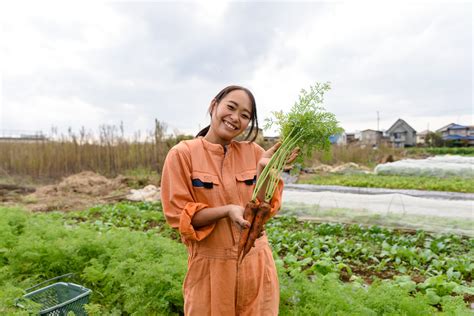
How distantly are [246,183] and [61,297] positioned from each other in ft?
8.31

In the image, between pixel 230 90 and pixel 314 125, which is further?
pixel 314 125

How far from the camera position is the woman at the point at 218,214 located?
5.41 ft

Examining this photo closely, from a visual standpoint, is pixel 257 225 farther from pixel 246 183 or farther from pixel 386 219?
pixel 386 219

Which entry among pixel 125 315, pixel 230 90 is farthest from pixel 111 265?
pixel 230 90

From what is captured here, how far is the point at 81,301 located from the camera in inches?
115

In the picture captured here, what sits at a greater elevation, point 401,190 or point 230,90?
point 230,90

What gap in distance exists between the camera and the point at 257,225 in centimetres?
170

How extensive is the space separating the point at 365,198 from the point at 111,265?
581 cm

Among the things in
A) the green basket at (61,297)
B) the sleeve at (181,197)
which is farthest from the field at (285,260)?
the sleeve at (181,197)

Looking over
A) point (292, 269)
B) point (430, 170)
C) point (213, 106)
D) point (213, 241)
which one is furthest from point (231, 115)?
point (430, 170)

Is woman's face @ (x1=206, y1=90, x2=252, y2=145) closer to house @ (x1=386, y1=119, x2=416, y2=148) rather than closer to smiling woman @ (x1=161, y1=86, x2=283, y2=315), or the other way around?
smiling woman @ (x1=161, y1=86, x2=283, y2=315)

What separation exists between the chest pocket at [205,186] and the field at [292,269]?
136cm

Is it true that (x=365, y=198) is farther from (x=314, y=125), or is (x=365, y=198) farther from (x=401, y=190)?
(x=314, y=125)

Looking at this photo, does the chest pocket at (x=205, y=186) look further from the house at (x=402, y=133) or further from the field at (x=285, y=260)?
the house at (x=402, y=133)
